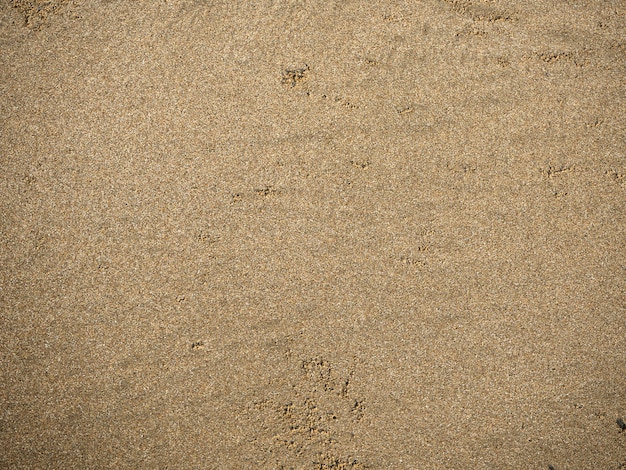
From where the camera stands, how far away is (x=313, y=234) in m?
2.17

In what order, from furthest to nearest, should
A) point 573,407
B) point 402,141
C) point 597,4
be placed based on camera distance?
point 597,4, point 402,141, point 573,407

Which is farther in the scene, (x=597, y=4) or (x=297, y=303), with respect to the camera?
(x=597, y=4)

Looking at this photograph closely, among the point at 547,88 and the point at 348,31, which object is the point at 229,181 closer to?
the point at 348,31

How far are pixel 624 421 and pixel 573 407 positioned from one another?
0.83 ft

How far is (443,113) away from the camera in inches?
89.0

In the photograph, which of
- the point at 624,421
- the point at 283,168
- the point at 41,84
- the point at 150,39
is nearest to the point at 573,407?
the point at 624,421

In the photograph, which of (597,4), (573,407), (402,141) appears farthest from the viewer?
(597,4)

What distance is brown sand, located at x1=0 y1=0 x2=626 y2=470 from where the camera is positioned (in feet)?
6.70

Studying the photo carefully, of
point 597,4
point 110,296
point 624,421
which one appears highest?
point 597,4

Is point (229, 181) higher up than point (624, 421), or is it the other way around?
point (229, 181)

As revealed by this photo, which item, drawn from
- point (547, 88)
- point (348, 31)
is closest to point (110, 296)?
point (348, 31)

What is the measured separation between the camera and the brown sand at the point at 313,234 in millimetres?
2043

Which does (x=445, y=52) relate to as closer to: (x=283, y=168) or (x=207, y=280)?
(x=283, y=168)

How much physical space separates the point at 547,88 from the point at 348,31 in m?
1.08
